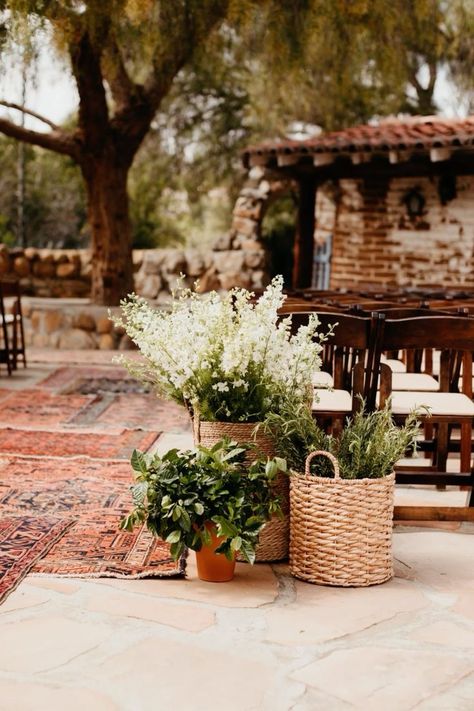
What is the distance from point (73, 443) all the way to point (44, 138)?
6.47 meters

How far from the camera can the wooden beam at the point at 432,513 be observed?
A: 14.6 feet

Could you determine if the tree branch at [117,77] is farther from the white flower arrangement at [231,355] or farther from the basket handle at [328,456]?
the basket handle at [328,456]

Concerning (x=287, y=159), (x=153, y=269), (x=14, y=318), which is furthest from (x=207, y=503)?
→ (x=153, y=269)

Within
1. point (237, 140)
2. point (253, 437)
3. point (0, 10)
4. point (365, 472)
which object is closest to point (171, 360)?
point (253, 437)

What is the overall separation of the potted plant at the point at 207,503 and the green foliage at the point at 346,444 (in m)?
0.14

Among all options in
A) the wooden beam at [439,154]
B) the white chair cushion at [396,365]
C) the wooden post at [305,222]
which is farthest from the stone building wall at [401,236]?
the white chair cushion at [396,365]

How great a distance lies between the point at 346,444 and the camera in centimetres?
379

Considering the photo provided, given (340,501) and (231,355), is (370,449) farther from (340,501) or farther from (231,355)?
(231,355)

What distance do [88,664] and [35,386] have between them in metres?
6.36

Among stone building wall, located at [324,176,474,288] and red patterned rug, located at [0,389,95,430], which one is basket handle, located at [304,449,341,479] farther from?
stone building wall, located at [324,176,474,288]

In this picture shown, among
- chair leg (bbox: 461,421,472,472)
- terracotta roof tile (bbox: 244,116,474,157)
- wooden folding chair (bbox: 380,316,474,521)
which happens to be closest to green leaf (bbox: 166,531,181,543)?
wooden folding chair (bbox: 380,316,474,521)

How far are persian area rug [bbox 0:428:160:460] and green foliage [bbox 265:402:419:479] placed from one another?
2.29 m

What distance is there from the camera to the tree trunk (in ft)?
40.6

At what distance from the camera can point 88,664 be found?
2873 mm
